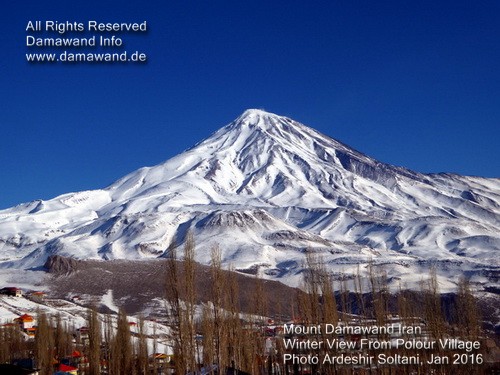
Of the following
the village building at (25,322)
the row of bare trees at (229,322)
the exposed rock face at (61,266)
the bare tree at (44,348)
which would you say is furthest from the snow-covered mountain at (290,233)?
the bare tree at (44,348)

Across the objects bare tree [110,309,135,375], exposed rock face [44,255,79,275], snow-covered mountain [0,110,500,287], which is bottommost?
bare tree [110,309,135,375]

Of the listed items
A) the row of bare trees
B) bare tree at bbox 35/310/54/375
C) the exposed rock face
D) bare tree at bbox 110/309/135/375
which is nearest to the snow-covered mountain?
the exposed rock face

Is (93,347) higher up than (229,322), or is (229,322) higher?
(229,322)

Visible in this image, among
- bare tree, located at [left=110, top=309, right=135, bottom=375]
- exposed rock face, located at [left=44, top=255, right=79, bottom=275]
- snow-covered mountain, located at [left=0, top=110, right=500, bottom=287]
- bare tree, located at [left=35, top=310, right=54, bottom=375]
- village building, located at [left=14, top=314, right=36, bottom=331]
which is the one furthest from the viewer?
snow-covered mountain, located at [left=0, top=110, right=500, bottom=287]

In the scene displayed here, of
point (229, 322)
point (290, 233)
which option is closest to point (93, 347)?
point (229, 322)

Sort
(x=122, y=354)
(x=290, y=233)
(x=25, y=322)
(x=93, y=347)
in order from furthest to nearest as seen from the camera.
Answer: (x=290, y=233)
(x=25, y=322)
(x=93, y=347)
(x=122, y=354)

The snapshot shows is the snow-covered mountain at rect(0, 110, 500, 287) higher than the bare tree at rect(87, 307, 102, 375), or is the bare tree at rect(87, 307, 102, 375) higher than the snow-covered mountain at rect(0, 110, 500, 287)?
the snow-covered mountain at rect(0, 110, 500, 287)

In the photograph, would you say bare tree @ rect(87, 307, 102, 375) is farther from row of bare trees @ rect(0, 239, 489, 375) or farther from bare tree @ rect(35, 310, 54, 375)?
bare tree @ rect(35, 310, 54, 375)

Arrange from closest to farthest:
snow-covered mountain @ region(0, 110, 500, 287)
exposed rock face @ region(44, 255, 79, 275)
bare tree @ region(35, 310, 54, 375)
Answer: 1. bare tree @ region(35, 310, 54, 375)
2. exposed rock face @ region(44, 255, 79, 275)
3. snow-covered mountain @ region(0, 110, 500, 287)

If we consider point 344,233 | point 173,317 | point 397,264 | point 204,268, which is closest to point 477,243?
point 344,233

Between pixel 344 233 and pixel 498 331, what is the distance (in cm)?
9921

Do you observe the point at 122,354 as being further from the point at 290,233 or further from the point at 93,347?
the point at 290,233

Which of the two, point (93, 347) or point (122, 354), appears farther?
point (93, 347)

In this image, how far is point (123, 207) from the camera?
195000 millimetres
